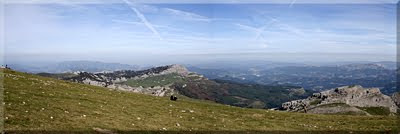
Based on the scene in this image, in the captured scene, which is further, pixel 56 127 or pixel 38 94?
pixel 38 94

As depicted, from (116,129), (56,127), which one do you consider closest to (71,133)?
(56,127)

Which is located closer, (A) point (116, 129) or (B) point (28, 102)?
(A) point (116, 129)

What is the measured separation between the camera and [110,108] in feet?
125

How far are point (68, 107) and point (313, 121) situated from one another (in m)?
29.9

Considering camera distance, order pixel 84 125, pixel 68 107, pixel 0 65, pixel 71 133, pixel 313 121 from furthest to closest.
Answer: pixel 0 65 → pixel 313 121 → pixel 68 107 → pixel 84 125 → pixel 71 133

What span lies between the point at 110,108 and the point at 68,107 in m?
5.22

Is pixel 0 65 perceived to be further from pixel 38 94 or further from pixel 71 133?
pixel 71 133

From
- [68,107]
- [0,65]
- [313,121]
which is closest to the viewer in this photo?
[68,107]

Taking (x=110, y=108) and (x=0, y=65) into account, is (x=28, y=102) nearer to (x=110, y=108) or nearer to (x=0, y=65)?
(x=110, y=108)

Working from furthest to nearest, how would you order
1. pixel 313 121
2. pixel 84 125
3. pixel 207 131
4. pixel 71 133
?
pixel 313 121, pixel 207 131, pixel 84 125, pixel 71 133

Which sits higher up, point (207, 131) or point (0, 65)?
point (0, 65)

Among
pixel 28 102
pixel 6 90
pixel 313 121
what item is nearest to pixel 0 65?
pixel 6 90

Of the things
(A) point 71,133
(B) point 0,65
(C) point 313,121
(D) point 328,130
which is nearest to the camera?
(A) point 71,133

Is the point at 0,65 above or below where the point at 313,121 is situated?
above
